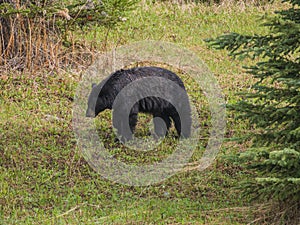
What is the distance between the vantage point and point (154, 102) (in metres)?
8.95

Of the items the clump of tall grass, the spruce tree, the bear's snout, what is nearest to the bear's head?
the bear's snout

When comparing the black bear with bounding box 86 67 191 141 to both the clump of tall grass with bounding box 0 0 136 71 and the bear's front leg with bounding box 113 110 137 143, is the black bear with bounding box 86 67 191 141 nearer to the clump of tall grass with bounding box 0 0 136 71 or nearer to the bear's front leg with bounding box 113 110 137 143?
the bear's front leg with bounding box 113 110 137 143

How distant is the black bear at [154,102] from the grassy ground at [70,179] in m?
0.38

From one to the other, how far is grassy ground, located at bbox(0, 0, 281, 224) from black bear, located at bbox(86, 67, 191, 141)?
1.24 ft

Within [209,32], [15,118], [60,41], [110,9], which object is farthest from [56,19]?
[209,32]

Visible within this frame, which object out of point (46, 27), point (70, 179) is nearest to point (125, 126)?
point (70, 179)

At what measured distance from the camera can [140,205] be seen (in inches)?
271

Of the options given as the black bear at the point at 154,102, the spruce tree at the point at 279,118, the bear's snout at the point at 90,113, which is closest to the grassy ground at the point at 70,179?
the bear's snout at the point at 90,113

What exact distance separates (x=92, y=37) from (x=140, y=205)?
5972 mm

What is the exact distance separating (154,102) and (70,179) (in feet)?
6.11

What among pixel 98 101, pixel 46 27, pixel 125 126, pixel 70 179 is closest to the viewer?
pixel 70 179

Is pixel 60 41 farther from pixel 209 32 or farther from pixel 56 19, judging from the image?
pixel 209 32

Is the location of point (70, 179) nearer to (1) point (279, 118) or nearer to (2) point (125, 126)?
(2) point (125, 126)

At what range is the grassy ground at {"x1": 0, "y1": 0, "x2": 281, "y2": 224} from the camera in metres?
6.58
